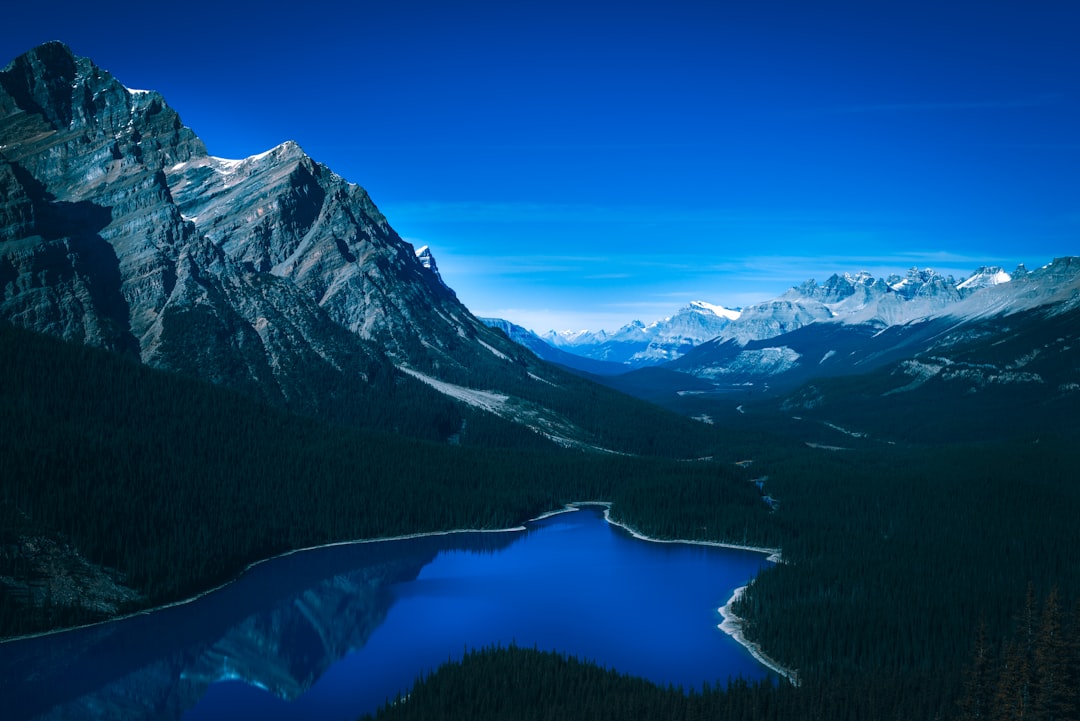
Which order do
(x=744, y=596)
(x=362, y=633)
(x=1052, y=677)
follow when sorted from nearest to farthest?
(x=1052, y=677) < (x=362, y=633) < (x=744, y=596)

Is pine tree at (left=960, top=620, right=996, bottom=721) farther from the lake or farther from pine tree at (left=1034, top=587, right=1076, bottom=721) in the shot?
the lake

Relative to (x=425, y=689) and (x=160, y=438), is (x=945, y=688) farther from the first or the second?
(x=160, y=438)

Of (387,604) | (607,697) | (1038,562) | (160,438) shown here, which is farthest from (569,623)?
(160,438)

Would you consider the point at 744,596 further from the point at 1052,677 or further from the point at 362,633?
the point at 1052,677

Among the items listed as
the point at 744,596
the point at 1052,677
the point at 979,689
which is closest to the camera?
the point at 1052,677

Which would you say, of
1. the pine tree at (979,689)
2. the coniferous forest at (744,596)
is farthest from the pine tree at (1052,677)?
the pine tree at (979,689)

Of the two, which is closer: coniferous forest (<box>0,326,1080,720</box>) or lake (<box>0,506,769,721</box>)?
coniferous forest (<box>0,326,1080,720</box>)

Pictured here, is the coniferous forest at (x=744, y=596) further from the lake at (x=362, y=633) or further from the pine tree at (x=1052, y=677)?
the lake at (x=362, y=633)

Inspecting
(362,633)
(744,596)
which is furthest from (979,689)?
(362,633)

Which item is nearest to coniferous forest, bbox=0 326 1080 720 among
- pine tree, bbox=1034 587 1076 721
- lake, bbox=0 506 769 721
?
pine tree, bbox=1034 587 1076 721
